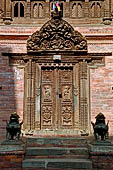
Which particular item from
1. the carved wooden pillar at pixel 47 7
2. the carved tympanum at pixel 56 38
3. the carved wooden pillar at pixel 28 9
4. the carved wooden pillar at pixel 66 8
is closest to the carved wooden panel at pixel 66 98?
the carved tympanum at pixel 56 38

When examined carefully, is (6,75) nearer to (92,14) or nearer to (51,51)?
(51,51)

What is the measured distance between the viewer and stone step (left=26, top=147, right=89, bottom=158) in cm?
961

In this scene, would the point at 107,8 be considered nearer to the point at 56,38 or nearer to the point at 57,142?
the point at 56,38

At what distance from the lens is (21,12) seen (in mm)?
13984

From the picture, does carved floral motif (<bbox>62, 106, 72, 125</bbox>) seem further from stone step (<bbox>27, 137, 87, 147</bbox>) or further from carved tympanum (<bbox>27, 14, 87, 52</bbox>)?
carved tympanum (<bbox>27, 14, 87, 52</bbox>)

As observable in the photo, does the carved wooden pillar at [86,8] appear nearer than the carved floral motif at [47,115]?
No

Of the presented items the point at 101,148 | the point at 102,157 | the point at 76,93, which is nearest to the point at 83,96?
the point at 76,93

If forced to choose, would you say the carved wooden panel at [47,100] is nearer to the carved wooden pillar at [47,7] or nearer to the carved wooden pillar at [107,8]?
the carved wooden pillar at [47,7]

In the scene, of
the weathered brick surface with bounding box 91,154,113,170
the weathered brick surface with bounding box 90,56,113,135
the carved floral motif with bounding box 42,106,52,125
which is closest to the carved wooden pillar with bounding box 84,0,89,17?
the weathered brick surface with bounding box 90,56,113,135

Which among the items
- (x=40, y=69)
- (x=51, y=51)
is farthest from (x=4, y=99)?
(x=51, y=51)

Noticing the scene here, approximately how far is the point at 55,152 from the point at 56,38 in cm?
547

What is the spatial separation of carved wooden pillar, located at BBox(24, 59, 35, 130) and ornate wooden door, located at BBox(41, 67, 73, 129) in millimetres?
451

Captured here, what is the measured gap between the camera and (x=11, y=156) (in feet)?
29.6

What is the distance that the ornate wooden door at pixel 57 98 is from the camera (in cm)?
1266
